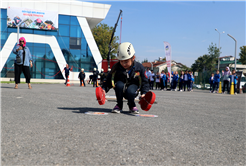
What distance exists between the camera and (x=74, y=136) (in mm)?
3105

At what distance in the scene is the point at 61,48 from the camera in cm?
3712

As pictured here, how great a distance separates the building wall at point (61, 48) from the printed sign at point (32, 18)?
0.72m

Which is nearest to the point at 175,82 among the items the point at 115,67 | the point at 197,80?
the point at 197,80

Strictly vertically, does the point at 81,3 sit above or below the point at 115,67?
above

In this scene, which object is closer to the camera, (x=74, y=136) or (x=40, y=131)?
(x=74, y=136)

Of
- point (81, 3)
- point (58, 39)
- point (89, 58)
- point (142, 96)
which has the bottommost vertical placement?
point (142, 96)

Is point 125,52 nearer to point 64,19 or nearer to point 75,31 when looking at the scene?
point 75,31

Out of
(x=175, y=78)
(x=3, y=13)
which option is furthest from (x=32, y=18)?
(x=175, y=78)

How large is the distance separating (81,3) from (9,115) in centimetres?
3641

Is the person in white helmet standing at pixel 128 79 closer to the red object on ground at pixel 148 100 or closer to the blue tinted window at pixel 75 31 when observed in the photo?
the red object on ground at pixel 148 100

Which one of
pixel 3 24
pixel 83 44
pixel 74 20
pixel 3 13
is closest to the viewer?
pixel 3 24

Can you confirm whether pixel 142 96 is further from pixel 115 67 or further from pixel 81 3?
pixel 81 3

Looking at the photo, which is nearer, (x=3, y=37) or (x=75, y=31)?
(x=3, y=37)

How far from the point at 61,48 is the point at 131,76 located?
33.6 m
